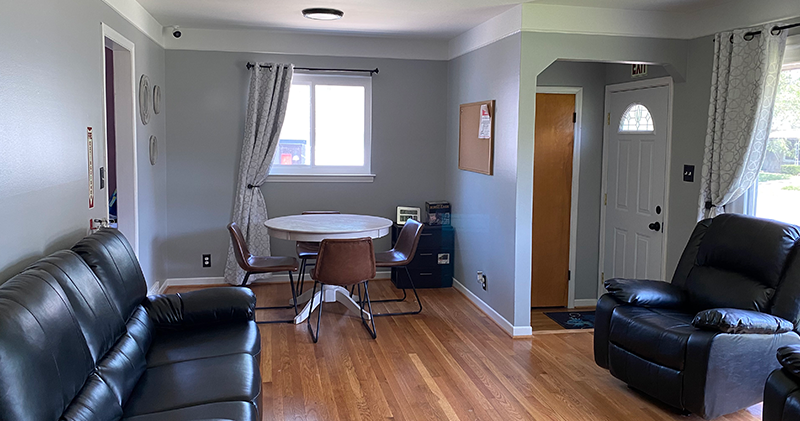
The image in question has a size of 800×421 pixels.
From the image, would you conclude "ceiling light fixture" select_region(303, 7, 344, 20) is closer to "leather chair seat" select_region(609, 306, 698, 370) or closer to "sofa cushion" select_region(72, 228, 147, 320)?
"sofa cushion" select_region(72, 228, 147, 320)

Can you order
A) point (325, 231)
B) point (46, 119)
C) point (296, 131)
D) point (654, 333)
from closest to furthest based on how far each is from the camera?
point (46, 119) → point (654, 333) → point (325, 231) → point (296, 131)

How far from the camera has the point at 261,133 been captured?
Result: 19.1ft

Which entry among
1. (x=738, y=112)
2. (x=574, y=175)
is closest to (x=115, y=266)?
(x=738, y=112)

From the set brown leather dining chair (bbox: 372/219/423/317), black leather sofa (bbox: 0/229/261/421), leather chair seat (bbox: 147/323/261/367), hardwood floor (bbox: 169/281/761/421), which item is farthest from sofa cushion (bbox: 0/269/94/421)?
brown leather dining chair (bbox: 372/219/423/317)

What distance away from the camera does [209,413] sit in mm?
2191

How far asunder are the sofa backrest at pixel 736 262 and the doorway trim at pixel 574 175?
1.75 metres

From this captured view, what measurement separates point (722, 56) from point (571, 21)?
1.01 metres

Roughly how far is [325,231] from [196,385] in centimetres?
216

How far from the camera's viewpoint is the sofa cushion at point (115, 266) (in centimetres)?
267

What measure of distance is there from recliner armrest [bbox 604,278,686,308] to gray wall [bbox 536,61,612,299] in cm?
202

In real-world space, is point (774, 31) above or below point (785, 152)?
above

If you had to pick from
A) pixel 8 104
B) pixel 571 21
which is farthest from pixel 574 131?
pixel 8 104

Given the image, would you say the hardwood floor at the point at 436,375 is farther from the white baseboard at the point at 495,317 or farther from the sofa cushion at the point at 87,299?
the sofa cushion at the point at 87,299

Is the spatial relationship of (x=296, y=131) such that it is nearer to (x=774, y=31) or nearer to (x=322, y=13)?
(x=322, y=13)
